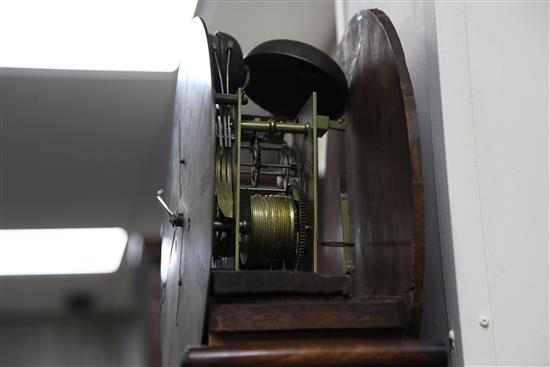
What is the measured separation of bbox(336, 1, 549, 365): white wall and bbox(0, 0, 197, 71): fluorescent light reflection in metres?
0.98

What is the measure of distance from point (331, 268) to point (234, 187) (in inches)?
21.9

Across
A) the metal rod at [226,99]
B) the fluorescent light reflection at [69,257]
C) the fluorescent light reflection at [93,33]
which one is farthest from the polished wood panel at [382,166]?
the fluorescent light reflection at [93,33]

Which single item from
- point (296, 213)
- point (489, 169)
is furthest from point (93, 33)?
point (489, 169)

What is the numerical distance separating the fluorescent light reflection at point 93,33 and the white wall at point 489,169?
0.98 m

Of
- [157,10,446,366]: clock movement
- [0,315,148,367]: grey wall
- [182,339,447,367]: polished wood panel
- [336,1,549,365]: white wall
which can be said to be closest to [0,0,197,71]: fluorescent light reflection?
[157,10,446,366]: clock movement

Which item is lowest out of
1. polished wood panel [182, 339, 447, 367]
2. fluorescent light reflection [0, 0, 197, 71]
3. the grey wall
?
polished wood panel [182, 339, 447, 367]

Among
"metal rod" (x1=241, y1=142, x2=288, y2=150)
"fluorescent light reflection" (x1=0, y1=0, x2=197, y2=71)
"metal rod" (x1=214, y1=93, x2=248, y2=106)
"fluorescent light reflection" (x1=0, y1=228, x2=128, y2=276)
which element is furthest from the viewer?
"fluorescent light reflection" (x1=0, y1=0, x2=197, y2=71)

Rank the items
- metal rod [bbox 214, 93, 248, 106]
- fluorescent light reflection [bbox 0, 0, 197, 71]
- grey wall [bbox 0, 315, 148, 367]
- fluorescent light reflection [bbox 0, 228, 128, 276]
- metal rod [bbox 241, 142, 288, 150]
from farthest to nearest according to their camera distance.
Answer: fluorescent light reflection [bbox 0, 0, 197, 71] < fluorescent light reflection [bbox 0, 228, 128, 276] < metal rod [bbox 241, 142, 288, 150] < metal rod [bbox 214, 93, 248, 106] < grey wall [bbox 0, 315, 148, 367]

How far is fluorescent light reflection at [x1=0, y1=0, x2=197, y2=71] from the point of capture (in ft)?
6.31

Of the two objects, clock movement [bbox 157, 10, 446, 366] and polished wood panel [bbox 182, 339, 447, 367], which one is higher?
clock movement [bbox 157, 10, 446, 366]

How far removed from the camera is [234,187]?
108 cm

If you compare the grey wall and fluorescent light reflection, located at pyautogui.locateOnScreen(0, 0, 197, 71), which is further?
fluorescent light reflection, located at pyautogui.locateOnScreen(0, 0, 197, 71)

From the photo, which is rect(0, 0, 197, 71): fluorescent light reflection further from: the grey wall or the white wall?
the grey wall

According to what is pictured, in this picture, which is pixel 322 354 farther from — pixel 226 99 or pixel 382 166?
pixel 226 99
